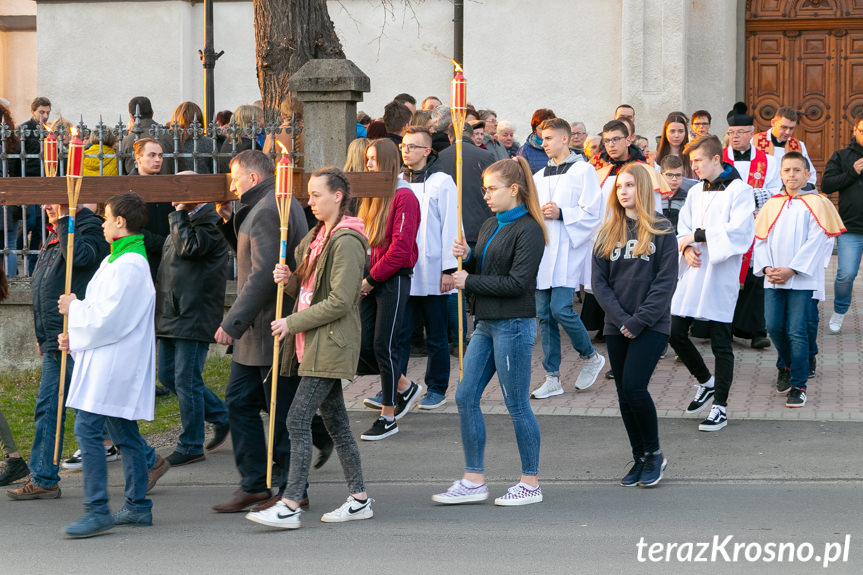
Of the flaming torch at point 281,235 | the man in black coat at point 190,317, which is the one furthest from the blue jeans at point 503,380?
the man in black coat at point 190,317

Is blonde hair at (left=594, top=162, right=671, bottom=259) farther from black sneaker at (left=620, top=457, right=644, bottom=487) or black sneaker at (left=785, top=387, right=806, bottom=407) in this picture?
black sneaker at (left=785, top=387, right=806, bottom=407)

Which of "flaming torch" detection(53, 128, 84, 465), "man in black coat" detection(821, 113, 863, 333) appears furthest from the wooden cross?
Answer: "man in black coat" detection(821, 113, 863, 333)

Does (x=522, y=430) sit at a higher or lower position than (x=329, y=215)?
lower

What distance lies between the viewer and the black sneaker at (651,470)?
7145mm

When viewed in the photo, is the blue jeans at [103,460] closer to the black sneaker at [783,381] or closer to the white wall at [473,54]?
the black sneaker at [783,381]

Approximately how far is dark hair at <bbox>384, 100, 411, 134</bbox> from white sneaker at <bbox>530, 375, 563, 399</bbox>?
2.35 m

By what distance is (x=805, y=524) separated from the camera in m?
6.30

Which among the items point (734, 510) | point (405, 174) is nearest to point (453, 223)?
point (405, 174)

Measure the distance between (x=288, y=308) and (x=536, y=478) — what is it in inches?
64.5

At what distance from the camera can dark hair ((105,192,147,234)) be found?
6516mm

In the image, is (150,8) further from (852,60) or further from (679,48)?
(852,60)

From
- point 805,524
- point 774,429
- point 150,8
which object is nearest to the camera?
point 805,524

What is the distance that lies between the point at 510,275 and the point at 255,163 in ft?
5.01

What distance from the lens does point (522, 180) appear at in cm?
684
